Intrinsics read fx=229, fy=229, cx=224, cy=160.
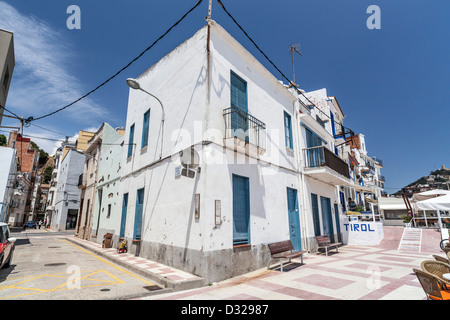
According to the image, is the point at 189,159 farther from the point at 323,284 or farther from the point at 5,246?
the point at 5,246

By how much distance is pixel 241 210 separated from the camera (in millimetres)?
7562

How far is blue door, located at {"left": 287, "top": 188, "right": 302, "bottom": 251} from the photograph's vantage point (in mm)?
9984

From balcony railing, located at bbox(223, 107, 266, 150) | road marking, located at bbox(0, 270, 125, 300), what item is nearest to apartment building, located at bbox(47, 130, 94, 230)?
road marking, located at bbox(0, 270, 125, 300)

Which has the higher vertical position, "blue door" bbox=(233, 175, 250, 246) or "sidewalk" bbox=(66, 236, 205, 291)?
"blue door" bbox=(233, 175, 250, 246)

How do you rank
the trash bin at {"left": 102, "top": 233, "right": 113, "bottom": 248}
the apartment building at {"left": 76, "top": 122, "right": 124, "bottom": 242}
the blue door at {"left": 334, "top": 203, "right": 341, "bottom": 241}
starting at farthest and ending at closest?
the blue door at {"left": 334, "top": 203, "right": 341, "bottom": 241} < the apartment building at {"left": 76, "top": 122, "right": 124, "bottom": 242} < the trash bin at {"left": 102, "top": 233, "right": 113, "bottom": 248}

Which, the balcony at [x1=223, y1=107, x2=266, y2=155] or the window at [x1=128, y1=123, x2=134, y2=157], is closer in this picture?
the balcony at [x1=223, y1=107, x2=266, y2=155]

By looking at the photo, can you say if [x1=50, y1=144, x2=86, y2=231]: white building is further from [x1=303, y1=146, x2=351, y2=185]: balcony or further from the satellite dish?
[x1=303, y1=146, x2=351, y2=185]: balcony

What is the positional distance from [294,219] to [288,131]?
4297 millimetres

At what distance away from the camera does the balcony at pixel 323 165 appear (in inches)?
450

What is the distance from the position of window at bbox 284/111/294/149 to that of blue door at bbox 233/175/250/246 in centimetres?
423

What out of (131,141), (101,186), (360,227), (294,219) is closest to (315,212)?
(294,219)

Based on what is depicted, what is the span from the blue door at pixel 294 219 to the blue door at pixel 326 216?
3182 millimetres
